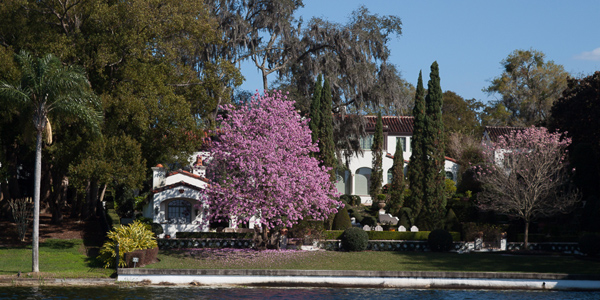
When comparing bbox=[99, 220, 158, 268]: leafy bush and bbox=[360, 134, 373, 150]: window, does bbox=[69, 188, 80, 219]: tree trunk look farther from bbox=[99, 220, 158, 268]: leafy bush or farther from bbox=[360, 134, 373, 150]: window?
bbox=[360, 134, 373, 150]: window

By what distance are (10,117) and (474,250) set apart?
27871 millimetres

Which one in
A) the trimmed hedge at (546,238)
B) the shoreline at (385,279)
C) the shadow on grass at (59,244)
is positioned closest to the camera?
the shoreline at (385,279)

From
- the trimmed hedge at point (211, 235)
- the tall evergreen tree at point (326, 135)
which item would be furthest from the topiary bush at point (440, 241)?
the trimmed hedge at point (211, 235)

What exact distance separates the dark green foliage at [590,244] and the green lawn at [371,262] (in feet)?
3.78

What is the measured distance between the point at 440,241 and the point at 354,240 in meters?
5.49

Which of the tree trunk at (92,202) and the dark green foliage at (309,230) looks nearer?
the dark green foliage at (309,230)

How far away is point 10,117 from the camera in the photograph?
3516 centimetres

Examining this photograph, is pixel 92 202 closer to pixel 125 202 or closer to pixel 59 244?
pixel 125 202

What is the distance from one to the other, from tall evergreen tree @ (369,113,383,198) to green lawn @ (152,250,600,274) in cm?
2228

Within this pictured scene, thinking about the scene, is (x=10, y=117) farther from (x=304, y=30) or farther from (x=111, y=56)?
(x=304, y=30)

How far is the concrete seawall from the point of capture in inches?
1137

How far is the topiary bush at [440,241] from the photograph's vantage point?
38.4m

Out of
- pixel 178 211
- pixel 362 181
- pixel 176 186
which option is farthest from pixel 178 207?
pixel 362 181

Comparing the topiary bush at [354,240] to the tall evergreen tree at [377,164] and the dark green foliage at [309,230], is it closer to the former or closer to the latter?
the dark green foliage at [309,230]
